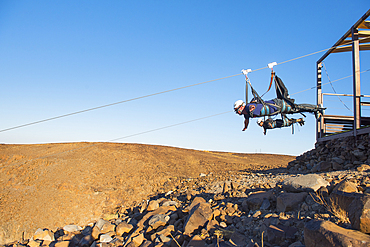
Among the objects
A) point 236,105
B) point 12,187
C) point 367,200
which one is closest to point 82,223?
point 12,187

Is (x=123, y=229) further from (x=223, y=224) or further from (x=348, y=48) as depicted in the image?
(x=348, y=48)

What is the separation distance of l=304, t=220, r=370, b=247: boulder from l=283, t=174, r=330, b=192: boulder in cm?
212

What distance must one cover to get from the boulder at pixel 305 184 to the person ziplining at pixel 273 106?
2.36 m

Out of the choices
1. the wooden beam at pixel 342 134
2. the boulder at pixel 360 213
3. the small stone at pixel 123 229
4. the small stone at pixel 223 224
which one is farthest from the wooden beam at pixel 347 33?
the small stone at pixel 123 229

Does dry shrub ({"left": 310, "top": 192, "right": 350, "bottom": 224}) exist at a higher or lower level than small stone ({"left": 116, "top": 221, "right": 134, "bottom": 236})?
higher

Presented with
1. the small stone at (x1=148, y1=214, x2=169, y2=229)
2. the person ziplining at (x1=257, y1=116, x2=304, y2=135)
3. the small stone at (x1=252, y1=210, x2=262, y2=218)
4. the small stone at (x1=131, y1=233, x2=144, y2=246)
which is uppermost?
the person ziplining at (x1=257, y1=116, x2=304, y2=135)

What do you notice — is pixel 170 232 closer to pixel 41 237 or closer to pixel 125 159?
pixel 41 237

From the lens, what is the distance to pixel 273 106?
7.43 metres

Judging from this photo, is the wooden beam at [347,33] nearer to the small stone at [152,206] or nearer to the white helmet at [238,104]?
the white helmet at [238,104]

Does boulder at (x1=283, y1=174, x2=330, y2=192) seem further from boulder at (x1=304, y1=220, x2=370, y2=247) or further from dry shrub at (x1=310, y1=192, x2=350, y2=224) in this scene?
boulder at (x1=304, y1=220, x2=370, y2=247)

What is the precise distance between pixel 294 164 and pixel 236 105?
17.5 ft

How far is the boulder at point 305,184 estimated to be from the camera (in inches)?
199

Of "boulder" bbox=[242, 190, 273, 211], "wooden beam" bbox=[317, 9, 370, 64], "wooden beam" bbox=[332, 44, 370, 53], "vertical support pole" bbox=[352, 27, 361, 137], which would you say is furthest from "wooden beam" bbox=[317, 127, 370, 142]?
"boulder" bbox=[242, 190, 273, 211]

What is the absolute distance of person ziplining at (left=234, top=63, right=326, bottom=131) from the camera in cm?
727
